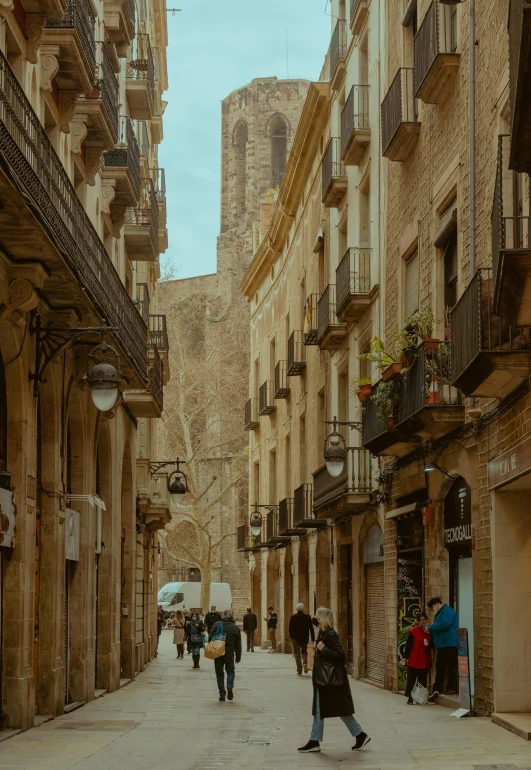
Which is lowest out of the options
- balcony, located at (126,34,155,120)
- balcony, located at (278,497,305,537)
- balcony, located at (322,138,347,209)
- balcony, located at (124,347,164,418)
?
balcony, located at (278,497,305,537)

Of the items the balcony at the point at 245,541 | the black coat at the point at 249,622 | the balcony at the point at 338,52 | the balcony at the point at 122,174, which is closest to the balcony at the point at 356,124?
the balcony at the point at 338,52

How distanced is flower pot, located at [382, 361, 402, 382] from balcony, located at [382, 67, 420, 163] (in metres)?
3.97

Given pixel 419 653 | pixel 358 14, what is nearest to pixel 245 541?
pixel 358 14

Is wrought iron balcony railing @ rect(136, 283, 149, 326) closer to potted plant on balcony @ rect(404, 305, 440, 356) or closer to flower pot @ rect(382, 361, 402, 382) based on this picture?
flower pot @ rect(382, 361, 402, 382)

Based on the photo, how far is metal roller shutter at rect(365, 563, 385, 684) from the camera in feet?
81.0

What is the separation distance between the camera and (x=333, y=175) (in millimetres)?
30438

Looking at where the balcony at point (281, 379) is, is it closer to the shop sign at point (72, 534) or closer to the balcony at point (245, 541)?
the balcony at point (245, 541)

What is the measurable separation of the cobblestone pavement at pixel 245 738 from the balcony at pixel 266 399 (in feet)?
68.9

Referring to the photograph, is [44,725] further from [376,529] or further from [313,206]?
[313,206]

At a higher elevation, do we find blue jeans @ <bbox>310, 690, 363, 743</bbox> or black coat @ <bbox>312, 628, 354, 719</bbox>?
black coat @ <bbox>312, 628, 354, 719</bbox>

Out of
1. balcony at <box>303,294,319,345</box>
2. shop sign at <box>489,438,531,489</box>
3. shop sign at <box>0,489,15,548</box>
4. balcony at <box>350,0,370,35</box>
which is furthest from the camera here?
balcony at <box>303,294,319,345</box>

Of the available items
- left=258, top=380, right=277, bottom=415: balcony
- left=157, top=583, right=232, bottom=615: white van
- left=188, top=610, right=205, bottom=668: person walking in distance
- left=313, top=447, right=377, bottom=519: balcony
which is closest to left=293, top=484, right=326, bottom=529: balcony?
Result: left=188, top=610, right=205, bottom=668: person walking in distance

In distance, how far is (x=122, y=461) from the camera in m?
28.0

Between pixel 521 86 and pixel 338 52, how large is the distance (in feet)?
73.3
